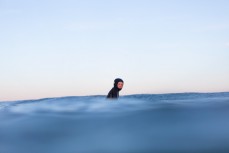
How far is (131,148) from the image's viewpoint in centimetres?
384

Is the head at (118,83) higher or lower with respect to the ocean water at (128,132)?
higher

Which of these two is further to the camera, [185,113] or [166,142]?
[185,113]

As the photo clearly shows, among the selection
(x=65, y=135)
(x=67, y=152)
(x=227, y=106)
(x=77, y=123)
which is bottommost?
(x=67, y=152)

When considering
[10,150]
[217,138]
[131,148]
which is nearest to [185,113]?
[217,138]

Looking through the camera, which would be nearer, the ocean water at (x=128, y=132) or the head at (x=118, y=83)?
the ocean water at (x=128, y=132)

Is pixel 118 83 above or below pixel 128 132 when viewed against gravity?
above

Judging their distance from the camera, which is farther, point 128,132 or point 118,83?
point 118,83

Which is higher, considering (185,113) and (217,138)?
(185,113)

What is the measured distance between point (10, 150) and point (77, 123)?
106cm

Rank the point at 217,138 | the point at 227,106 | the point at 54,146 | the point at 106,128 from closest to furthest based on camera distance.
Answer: the point at 217,138
the point at 54,146
the point at 106,128
the point at 227,106

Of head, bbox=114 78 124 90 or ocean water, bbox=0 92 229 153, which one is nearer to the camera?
ocean water, bbox=0 92 229 153

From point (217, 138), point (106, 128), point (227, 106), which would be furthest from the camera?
point (227, 106)

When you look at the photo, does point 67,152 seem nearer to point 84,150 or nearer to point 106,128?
point 84,150

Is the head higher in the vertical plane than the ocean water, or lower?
higher
